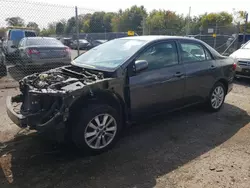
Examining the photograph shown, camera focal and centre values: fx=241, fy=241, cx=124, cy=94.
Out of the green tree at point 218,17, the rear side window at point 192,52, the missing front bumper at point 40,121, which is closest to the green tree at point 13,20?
the missing front bumper at point 40,121

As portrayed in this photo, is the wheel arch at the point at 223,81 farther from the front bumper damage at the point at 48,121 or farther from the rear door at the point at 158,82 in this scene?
the front bumper damage at the point at 48,121

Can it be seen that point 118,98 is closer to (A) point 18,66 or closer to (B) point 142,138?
(B) point 142,138

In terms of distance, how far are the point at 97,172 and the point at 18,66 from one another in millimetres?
7279

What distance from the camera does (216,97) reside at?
536 cm

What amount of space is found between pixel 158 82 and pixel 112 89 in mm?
920

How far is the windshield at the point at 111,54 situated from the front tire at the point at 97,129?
0.76 meters

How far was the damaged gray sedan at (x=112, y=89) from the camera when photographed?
3246 mm

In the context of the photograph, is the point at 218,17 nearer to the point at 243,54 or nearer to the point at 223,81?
the point at 243,54

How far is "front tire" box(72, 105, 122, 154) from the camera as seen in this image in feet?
10.8

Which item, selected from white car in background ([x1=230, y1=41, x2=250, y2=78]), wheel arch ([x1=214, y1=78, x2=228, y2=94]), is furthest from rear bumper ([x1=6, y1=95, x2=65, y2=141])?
white car in background ([x1=230, y1=41, x2=250, y2=78])

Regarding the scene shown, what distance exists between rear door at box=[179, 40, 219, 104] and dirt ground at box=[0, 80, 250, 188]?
620 mm

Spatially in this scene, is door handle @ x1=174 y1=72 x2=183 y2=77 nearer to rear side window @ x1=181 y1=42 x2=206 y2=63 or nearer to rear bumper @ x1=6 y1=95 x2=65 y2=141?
rear side window @ x1=181 y1=42 x2=206 y2=63

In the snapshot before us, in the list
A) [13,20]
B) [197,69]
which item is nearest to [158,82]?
[197,69]

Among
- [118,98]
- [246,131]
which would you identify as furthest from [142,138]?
[246,131]
